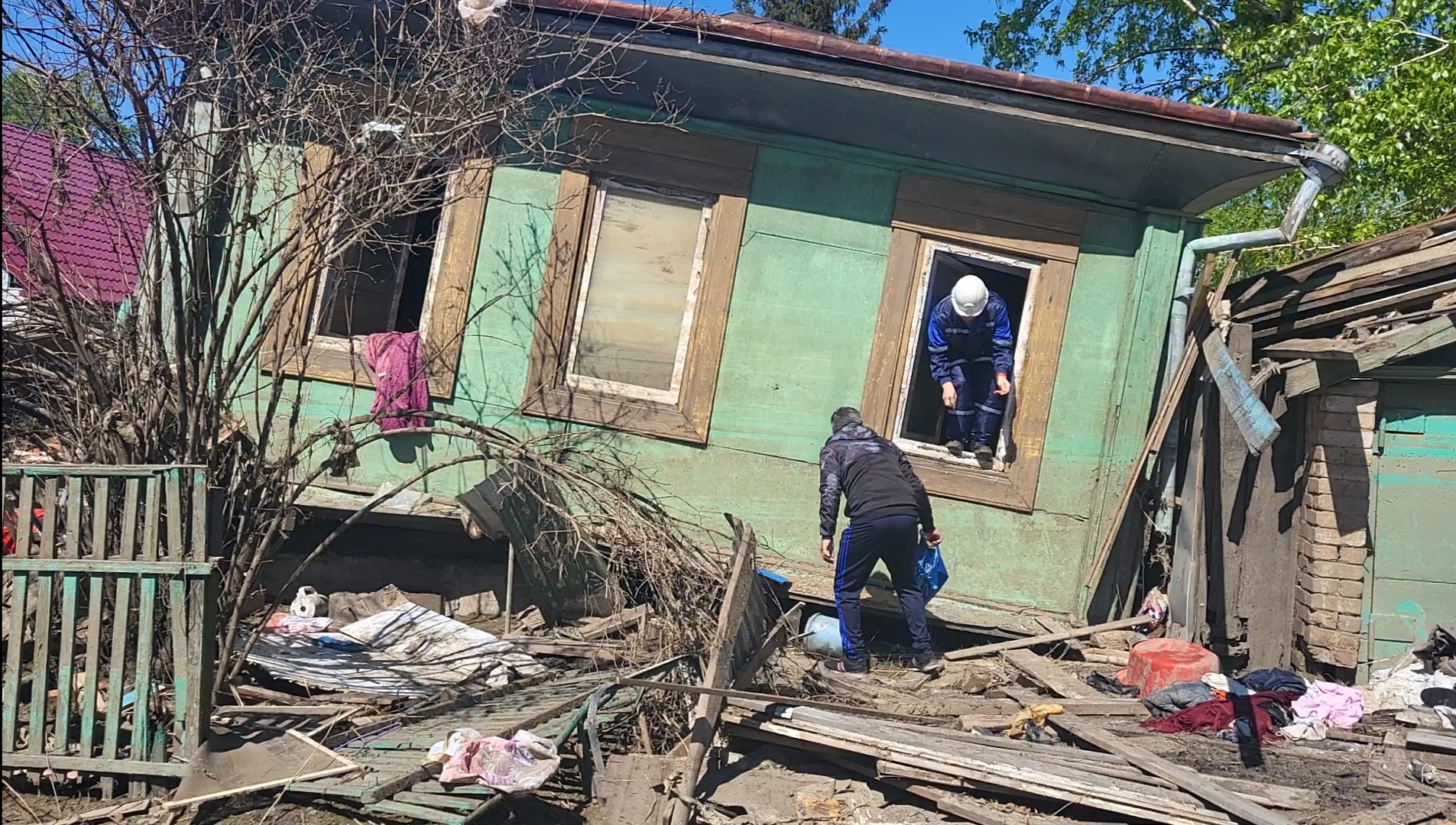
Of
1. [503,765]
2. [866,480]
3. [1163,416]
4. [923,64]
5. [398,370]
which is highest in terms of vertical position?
[923,64]

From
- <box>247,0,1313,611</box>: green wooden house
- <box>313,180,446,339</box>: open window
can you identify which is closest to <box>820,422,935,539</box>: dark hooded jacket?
<box>247,0,1313,611</box>: green wooden house

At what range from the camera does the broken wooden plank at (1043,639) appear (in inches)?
279

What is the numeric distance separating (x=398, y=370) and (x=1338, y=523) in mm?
6540

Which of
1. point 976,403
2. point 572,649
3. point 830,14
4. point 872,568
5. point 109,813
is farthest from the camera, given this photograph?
point 830,14

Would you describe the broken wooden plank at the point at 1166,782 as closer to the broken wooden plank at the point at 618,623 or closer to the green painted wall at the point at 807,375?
the broken wooden plank at the point at 618,623

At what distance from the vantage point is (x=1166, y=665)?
649 centimetres

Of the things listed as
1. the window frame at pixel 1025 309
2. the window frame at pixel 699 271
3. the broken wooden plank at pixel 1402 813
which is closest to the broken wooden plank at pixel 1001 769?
the broken wooden plank at pixel 1402 813

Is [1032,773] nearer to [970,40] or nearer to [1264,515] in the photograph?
[1264,515]

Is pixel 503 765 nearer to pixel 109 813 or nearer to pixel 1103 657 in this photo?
pixel 109 813

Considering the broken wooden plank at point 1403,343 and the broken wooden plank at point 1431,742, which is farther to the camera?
the broken wooden plank at point 1403,343

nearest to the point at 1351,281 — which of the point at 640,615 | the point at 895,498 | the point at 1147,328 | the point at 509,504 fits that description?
the point at 1147,328

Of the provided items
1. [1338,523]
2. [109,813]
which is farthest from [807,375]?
[109,813]

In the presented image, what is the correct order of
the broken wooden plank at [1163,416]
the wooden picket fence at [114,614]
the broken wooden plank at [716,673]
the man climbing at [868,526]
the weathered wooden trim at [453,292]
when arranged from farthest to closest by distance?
the weathered wooden trim at [453,292]
the broken wooden plank at [1163,416]
the man climbing at [868,526]
the broken wooden plank at [716,673]
the wooden picket fence at [114,614]

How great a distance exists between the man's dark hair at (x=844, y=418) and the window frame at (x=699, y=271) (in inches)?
37.7
